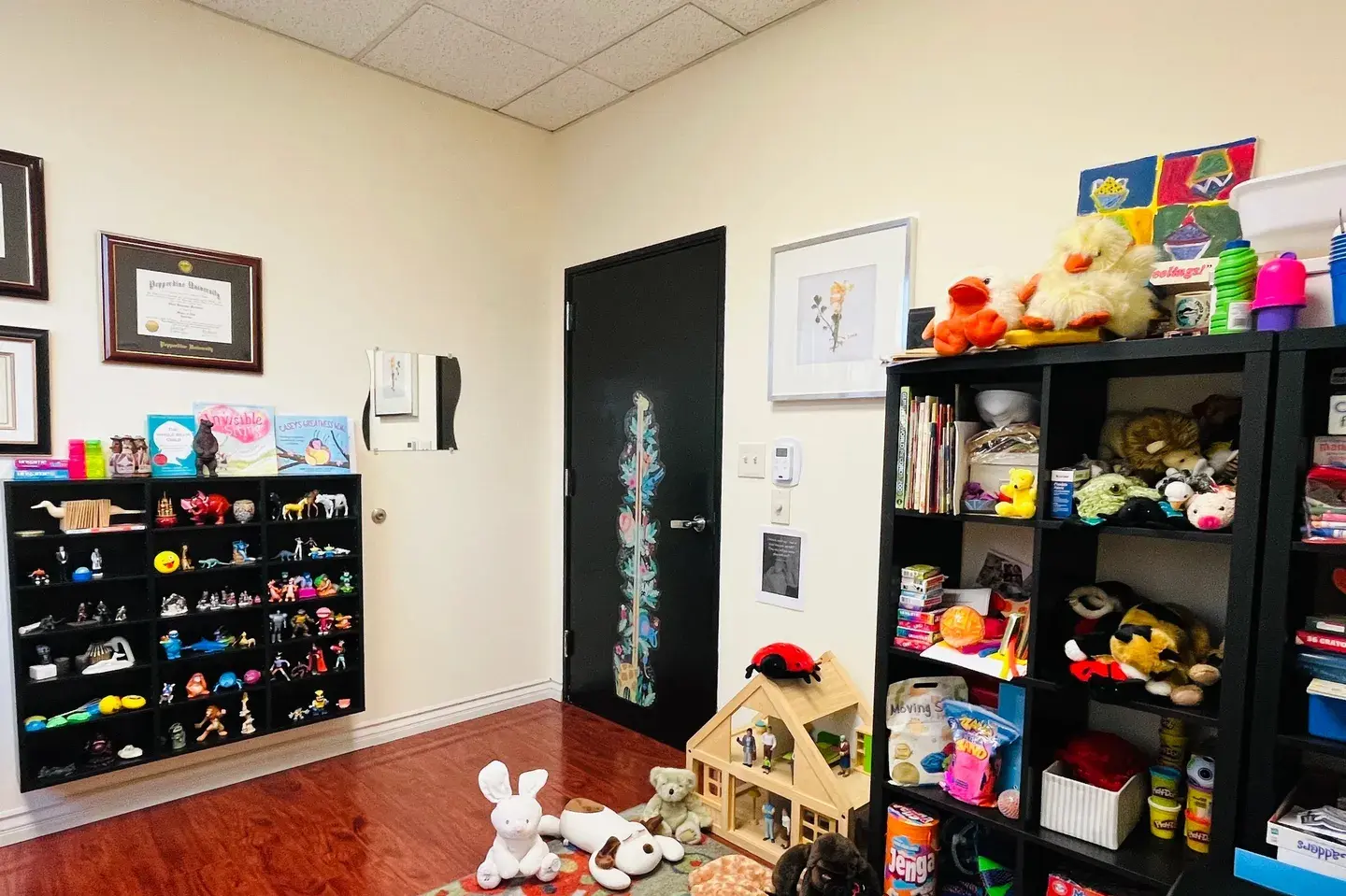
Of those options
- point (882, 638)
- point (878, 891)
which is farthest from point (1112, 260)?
point (878, 891)

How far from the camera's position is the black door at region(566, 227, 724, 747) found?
2777mm

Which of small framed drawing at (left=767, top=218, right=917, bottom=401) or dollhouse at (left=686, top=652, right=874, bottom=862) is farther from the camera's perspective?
small framed drawing at (left=767, top=218, right=917, bottom=401)

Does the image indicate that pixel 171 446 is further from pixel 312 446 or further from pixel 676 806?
pixel 676 806

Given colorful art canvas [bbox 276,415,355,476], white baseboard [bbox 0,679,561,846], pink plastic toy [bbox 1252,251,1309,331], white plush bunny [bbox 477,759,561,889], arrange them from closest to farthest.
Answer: pink plastic toy [bbox 1252,251,1309,331], white plush bunny [bbox 477,759,561,889], white baseboard [bbox 0,679,561,846], colorful art canvas [bbox 276,415,355,476]

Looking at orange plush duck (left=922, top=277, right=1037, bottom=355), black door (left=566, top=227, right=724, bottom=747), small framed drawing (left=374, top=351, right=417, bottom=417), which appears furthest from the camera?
small framed drawing (left=374, top=351, right=417, bottom=417)

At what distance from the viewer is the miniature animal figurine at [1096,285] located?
1.51 m

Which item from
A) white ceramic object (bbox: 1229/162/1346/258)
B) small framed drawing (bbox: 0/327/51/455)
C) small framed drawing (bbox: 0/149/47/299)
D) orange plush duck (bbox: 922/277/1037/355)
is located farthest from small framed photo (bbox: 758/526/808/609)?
small framed drawing (bbox: 0/149/47/299)

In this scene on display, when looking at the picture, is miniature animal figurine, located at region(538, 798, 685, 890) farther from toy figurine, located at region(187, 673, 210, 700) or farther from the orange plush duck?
the orange plush duck

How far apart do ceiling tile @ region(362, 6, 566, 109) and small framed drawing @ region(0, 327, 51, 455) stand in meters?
1.50

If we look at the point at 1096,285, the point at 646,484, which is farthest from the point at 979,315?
the point at 646,484

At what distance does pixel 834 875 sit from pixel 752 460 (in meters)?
1.30

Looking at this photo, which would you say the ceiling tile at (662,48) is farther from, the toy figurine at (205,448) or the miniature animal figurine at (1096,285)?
the toy figurine at (205,448)

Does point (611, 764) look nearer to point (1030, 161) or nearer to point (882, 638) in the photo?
point (882, 638)

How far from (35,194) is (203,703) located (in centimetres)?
165
